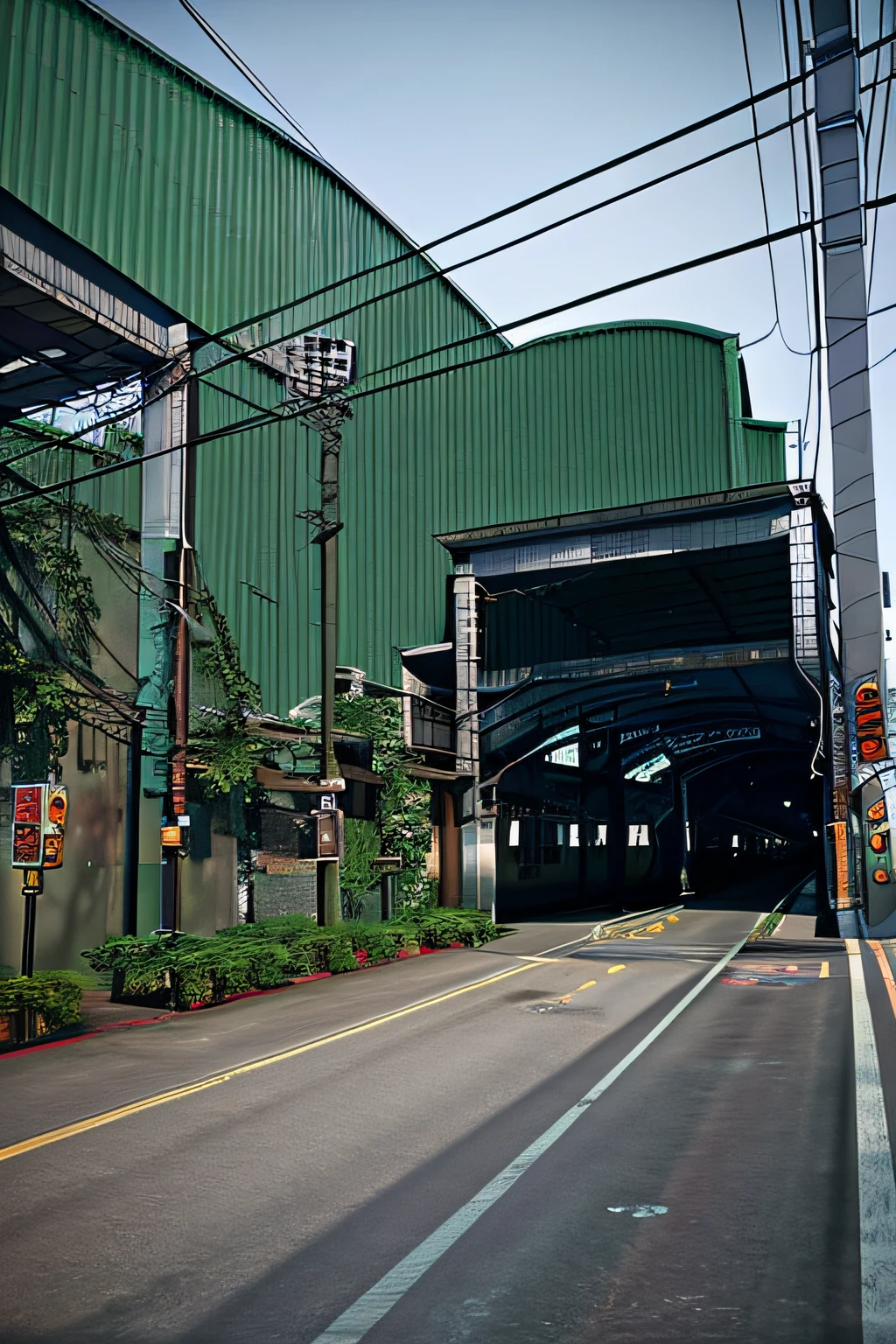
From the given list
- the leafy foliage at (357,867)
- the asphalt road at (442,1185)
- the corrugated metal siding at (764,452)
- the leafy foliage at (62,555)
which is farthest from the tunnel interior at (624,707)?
the asphalt road at (442,1185)

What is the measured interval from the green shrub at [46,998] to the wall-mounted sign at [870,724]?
2076cm

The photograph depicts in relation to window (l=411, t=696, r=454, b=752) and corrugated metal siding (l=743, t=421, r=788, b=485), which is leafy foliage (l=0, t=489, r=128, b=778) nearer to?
window (l=411, t=696, r=454, b=752)

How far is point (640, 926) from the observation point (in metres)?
37.2

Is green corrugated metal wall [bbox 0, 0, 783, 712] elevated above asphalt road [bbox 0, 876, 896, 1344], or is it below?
above

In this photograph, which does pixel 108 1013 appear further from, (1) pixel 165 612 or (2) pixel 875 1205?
(2) pixel 875 1205

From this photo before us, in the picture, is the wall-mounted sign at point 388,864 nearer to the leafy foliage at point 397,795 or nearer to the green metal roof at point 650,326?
the leafy foliage at point 397,795

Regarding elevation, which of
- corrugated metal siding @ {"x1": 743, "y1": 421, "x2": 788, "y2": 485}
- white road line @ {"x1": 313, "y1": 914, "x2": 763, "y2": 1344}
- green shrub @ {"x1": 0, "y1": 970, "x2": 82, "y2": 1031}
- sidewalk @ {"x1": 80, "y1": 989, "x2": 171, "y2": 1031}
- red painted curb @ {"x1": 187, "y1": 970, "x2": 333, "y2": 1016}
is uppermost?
corrugated metal siding @ {"x1": 743, "y1": 421, "x2": 788, "y2": 485}

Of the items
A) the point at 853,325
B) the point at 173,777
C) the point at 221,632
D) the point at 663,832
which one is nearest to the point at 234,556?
the point at 221,632

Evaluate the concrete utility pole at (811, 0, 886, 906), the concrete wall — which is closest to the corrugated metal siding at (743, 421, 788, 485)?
the concrete utility pole at (811, 0, 886, 906)

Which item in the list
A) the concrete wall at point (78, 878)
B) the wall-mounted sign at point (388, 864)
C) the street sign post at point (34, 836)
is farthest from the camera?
the wall-mounted sign at point (388, 864)

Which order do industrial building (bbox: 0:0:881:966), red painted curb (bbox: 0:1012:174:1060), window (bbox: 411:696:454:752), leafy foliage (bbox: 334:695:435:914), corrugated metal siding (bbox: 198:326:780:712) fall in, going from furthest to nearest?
window (bbox: 411:696:454:752) → leafy foliage (bbox: 334:695:435:914) → corrugated metal siding (bbox: 198:326:780:712) → industrial building (bbox: 0:0:881:966) → red painted curb (bbox: 0:1012:174:1060)

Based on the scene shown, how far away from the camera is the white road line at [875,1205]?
5828 millimetres

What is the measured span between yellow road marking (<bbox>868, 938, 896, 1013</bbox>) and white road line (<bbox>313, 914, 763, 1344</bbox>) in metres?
8.55

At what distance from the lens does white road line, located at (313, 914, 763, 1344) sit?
5.85m
